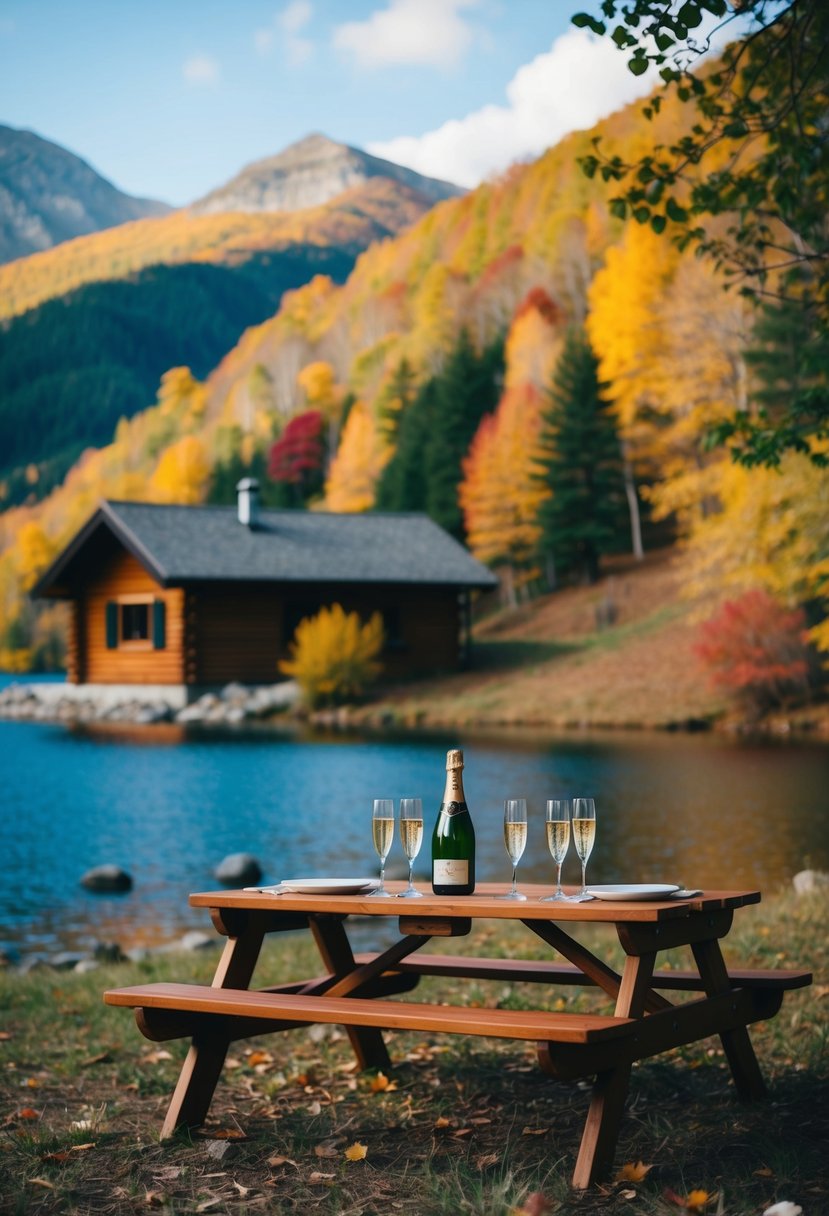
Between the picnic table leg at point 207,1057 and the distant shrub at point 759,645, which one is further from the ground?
the distant shrub at point 759,645

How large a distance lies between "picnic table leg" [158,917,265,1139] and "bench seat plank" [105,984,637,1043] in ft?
0.41

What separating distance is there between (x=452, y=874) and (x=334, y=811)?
11300mm

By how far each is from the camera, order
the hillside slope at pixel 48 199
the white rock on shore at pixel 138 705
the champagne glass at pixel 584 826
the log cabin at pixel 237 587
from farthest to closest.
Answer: the hillside slope at pixel 48 199
the log cabin at pixel 237 587
the white rock on shore at pixel 138 705
the champagne glass at pixel 584 826

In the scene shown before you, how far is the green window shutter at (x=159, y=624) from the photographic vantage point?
32125mm

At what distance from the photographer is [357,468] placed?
56531 millimetres

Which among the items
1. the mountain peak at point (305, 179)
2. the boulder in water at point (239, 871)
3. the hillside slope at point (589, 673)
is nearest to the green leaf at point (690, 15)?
the boulder in water at point (239, 871)

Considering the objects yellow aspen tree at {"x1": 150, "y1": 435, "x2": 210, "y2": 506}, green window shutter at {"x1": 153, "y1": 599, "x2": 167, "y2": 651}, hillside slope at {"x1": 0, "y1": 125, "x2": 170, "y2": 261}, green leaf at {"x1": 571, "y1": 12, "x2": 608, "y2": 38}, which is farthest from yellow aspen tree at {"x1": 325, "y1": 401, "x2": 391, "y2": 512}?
hillside slope at {"x1": 0, "y1": 125, "x2": 170, "y2": 261}

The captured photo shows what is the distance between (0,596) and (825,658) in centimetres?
5031

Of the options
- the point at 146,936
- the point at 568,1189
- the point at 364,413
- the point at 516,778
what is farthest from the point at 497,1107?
the point at 364,413

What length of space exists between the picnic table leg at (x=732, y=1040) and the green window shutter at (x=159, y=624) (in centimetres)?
2819

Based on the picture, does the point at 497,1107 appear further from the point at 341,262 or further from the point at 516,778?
the point at 341,262

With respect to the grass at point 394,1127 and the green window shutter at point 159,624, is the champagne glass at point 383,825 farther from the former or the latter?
the green window shutter at point 159,624

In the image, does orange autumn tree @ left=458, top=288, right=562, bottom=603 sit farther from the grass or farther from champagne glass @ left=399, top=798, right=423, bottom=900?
champagne glass @ left=399, top=798, right=423, bottom=900

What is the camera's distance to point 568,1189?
3869 millimetres
